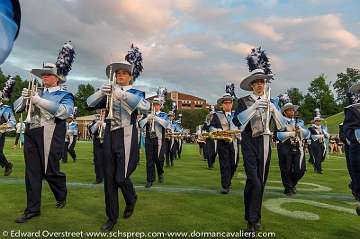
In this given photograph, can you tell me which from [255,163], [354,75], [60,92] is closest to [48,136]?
[60,92]

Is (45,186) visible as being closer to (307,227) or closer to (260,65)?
(260,65)

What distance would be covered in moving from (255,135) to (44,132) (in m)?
3.28

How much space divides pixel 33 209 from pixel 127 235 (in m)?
1.77

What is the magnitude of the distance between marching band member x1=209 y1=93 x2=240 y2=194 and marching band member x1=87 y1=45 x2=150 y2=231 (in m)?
3.34

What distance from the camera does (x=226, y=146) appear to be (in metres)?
11.1

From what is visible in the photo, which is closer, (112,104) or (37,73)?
(112,104)

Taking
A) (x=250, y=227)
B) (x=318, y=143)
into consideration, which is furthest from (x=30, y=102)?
(x=318, y=143)

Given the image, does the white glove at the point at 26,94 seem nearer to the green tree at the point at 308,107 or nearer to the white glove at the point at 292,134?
the white glove at the point at 292,134

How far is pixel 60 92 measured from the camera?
303 inches

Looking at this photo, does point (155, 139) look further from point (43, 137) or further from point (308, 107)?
point (308, 107)

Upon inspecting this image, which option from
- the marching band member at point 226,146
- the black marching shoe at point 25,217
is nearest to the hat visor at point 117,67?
the black marching shoe at point 25,217

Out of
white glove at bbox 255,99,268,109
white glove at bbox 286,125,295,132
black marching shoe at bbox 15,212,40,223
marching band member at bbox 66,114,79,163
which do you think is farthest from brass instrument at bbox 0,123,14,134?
marching band member at bbox 66,114,79,163

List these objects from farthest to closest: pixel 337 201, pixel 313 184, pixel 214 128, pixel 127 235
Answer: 1. pixel 313 184
2. pixel 214 128
3. pixel 337 201
4. pixel 127 235

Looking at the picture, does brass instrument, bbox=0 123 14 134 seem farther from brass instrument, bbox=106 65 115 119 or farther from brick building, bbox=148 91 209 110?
brick building, bbox=148 91 209 110
